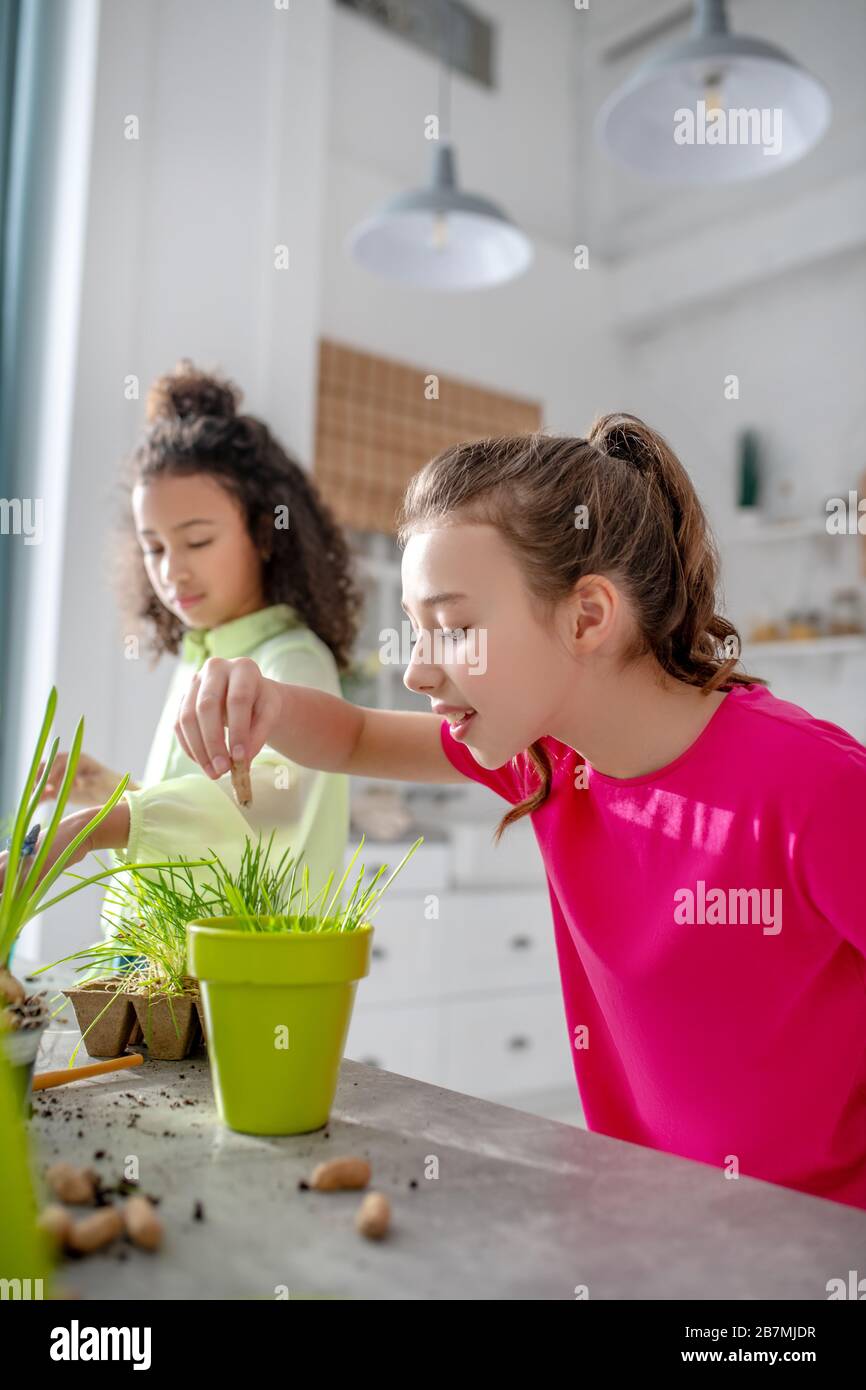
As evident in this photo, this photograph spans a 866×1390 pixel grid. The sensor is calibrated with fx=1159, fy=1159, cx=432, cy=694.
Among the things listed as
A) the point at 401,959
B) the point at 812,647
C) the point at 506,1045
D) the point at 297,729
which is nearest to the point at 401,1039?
the point at 401,959

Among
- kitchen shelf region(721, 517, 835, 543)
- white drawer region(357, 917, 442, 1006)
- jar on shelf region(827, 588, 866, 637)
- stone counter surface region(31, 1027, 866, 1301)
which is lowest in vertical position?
white drawer region(357, 917, 442, 1006)

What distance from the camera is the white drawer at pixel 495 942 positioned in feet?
11.5

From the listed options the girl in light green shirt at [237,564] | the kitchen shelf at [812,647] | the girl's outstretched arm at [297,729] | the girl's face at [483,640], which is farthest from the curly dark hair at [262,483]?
the kitchen shelf at [812,647]

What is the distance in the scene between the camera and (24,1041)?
27.3 inches

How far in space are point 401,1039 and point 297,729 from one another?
2483 mm

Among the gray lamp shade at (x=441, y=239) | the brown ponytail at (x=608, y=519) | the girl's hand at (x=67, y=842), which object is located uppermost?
the gray lamp shade at (x=441, y=239)

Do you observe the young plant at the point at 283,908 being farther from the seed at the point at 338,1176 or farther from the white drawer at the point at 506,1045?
the white drawer at the point at 506,1045

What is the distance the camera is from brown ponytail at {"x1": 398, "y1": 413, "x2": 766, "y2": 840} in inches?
39.1

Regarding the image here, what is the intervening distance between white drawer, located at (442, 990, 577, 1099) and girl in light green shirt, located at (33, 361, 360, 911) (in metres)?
1.99

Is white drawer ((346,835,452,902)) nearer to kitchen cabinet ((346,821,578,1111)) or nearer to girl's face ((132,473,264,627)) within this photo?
kitchen cabinet ((346,821,578,1111))

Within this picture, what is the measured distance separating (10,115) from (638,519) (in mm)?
2580

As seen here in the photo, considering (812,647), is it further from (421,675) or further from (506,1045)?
(421,675)

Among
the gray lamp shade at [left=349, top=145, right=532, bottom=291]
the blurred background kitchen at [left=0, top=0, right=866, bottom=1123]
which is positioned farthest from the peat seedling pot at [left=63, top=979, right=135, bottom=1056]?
the gray lamp shade at [left=349, top=145, right=532, bottom=291]

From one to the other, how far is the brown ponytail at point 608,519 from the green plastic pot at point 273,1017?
1.34ft
